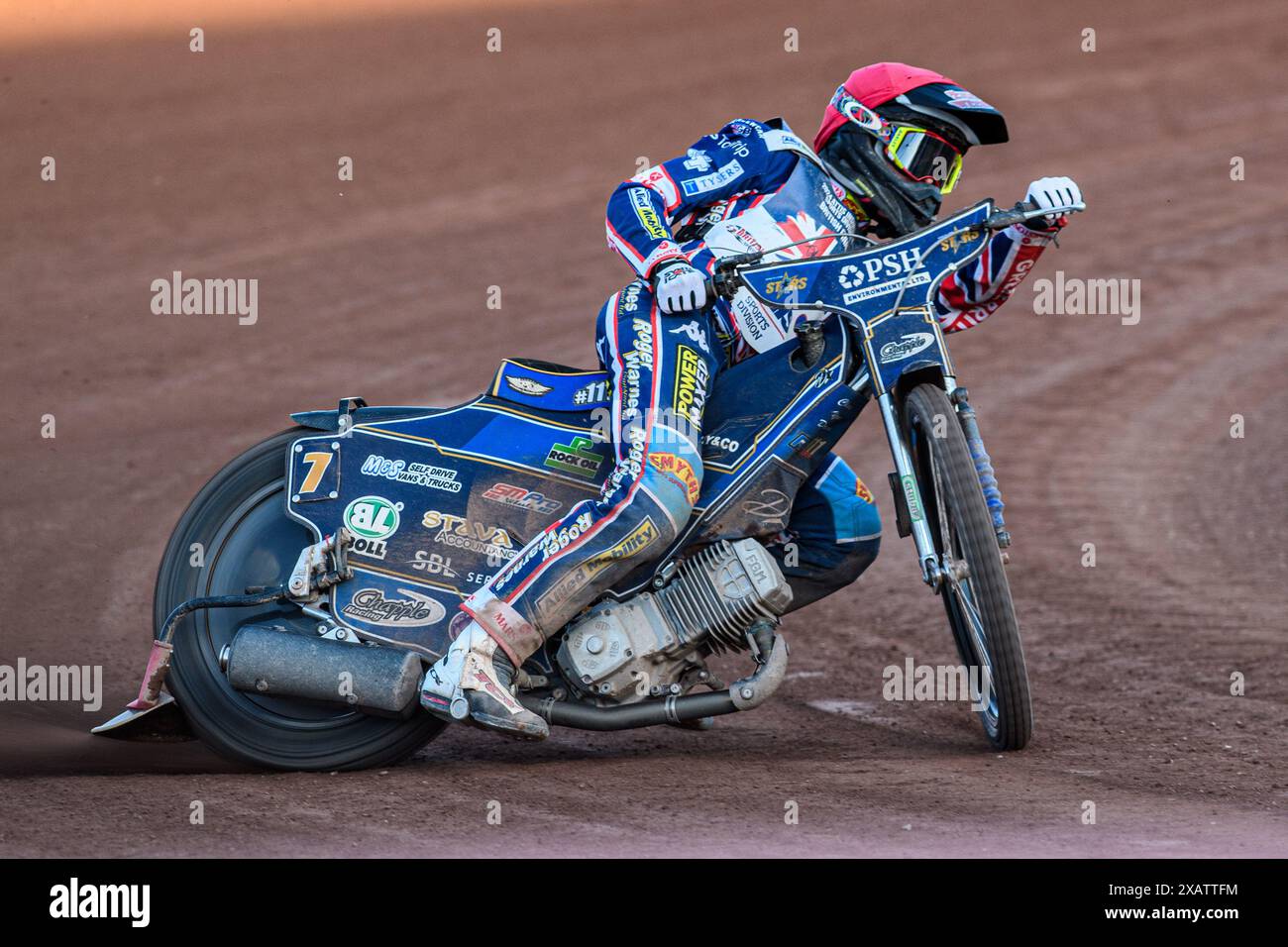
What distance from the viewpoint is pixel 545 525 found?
17.9ft

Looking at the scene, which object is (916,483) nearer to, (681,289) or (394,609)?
(681,289)

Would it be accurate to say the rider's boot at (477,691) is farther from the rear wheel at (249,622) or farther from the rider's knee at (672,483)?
the rider's knee at (672,483)

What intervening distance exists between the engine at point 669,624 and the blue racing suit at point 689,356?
0.39ft

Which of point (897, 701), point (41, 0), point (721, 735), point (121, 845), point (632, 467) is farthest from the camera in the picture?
point (41, 0)

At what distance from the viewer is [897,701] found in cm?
650

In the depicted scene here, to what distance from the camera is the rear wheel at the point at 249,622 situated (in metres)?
5.34

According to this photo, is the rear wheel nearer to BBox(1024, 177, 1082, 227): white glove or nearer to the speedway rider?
the speedway rider

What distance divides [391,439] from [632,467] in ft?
2.96

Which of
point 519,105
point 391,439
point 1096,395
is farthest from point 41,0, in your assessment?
point 391,439

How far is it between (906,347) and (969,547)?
0.67m

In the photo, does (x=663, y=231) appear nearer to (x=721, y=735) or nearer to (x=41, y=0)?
(x=721, y=735)

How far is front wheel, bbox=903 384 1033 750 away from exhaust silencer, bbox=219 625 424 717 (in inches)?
67.5
